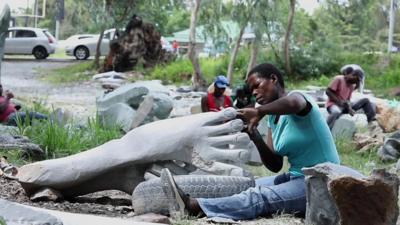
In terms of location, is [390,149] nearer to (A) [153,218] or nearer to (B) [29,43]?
(A) [153,218]

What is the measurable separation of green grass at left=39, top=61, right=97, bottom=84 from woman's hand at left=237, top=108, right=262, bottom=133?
736 inches

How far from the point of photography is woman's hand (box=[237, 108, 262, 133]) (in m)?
5.06

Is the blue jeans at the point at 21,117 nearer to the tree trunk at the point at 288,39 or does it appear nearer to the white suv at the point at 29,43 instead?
the tree trunk at the point at 288,39

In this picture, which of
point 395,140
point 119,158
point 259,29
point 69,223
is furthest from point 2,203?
point 259,29

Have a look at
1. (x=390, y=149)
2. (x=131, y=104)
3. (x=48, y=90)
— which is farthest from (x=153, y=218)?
(x=48, y=90)

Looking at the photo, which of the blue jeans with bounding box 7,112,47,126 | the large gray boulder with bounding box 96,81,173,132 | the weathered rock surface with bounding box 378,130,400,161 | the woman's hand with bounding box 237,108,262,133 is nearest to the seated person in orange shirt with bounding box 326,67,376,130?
the weathered rock surface with bounding box 378,130,400,161

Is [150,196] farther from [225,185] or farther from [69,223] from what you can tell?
[69,223]

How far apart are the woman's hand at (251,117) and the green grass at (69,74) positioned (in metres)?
18.7

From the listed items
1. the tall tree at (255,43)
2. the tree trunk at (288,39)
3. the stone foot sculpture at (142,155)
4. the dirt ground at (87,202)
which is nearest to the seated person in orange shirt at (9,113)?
the dirt ground at (87,202)

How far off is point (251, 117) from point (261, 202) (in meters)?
0.58

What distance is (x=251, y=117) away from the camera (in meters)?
5.10

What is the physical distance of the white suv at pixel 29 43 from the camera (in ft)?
113

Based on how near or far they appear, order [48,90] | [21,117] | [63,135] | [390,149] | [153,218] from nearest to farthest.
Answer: [153,218] → [63,135] → [21,117] → [390,149] → [48,90]

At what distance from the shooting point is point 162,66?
83.4ft
